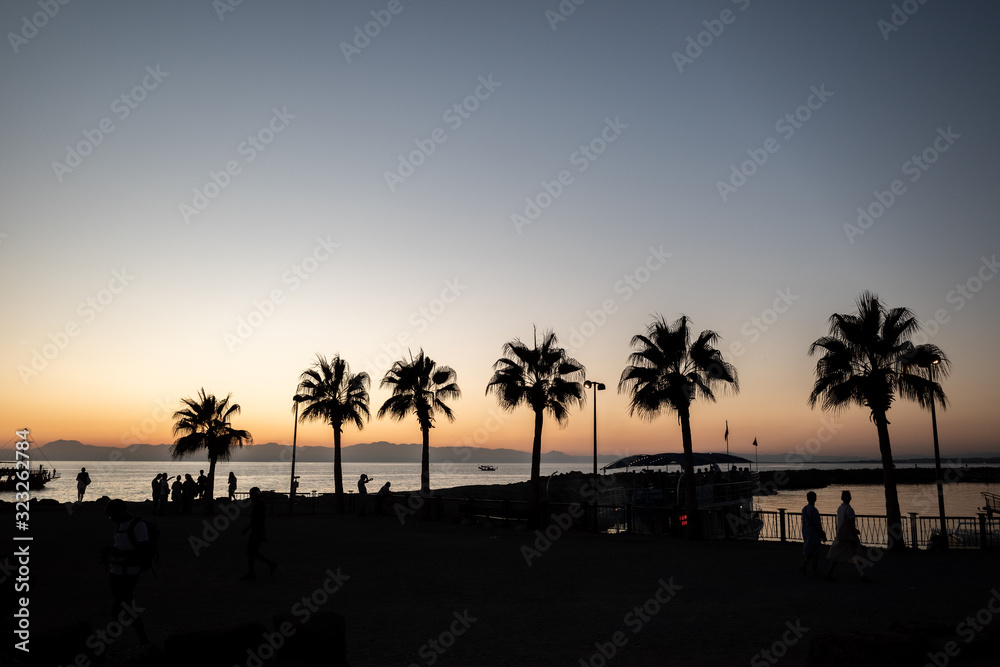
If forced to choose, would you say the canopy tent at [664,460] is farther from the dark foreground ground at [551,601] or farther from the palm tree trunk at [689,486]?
the dark foreground ground at [551,601]

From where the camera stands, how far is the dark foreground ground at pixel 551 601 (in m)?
9.51

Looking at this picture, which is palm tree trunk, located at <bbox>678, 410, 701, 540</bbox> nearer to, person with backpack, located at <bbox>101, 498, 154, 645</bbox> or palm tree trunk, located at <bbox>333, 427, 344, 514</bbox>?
palm tree trunk, located at <bbox>333, 427, 344, 514</bbox>

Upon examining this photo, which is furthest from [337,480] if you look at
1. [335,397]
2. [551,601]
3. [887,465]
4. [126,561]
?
[126,561]

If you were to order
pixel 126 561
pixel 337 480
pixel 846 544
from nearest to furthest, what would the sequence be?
1. pixel 126 561
2. pixel 846 544
3. pixel 337 480

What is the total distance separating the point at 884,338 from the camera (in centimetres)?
2414

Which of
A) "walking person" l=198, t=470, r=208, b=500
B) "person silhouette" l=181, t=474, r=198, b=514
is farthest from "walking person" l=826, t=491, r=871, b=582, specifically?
"walking person" l=198, t=470, r=208, b=500

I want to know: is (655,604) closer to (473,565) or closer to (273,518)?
(473,565)

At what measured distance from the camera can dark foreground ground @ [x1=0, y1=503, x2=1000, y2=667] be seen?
9.51 m

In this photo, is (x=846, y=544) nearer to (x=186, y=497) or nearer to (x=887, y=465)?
(x=887, y=465)

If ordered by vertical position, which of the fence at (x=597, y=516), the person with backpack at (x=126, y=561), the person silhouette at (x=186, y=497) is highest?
the person with backpack at (x=126, y=561)

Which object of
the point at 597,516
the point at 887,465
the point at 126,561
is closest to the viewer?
the point at 126,561

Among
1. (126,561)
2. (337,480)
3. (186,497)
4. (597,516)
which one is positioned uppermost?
(126,561)

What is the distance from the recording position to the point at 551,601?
1352 centimetres

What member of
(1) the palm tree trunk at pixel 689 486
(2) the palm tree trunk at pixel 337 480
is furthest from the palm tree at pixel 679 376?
(2) the palm tree trunk at pixel 337 480
